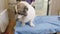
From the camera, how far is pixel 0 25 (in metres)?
1.66

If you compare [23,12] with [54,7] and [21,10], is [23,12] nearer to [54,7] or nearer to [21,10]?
[21,10]

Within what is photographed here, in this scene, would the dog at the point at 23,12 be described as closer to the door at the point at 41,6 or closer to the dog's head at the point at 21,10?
the dog's head at the point at 21,10

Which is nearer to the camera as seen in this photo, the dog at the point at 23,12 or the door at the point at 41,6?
the dog at the point at 23,12

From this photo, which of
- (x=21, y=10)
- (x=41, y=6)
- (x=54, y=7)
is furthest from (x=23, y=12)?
(x=54, y=7)

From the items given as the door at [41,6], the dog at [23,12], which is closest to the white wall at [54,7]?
the door at [41,6]

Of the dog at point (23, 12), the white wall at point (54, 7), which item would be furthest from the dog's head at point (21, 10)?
the white wall at point (54, 7)

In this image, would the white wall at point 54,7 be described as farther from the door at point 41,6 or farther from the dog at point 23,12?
the dog at point 23,12

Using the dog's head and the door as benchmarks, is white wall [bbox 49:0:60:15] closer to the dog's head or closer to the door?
the door

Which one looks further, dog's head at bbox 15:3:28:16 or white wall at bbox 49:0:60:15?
white wall at bbox 49:0:60:15

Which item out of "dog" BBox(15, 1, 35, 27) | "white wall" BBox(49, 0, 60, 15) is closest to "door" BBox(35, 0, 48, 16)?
"white wall" BBox(49, 0, 60, 15)

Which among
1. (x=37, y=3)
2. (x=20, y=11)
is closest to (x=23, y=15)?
(x=20, y=11)

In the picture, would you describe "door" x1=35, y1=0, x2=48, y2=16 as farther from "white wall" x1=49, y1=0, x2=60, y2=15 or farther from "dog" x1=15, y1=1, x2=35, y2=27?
"dog" x1=15, y1=1, x2=35, y2=27

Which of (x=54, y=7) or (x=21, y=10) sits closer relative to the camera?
(x=21, y=10)

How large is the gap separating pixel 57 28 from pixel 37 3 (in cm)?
87
